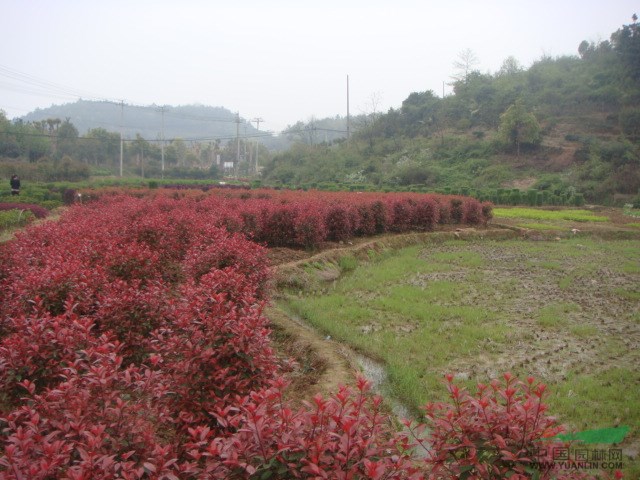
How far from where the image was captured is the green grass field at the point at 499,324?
4.37 m

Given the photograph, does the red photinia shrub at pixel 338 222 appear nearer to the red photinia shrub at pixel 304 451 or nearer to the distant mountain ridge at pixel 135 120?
the red photinia shrub at pixel 304 451

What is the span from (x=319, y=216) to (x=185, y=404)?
26.6ft

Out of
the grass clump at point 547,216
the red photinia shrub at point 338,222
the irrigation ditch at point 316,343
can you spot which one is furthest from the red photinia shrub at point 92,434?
the grass clump at point 547,216

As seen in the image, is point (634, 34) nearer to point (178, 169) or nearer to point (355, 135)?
point (355, 135)

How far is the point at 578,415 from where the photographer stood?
12.6 ft

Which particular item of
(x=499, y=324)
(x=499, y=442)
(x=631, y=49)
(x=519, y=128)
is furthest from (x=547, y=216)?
(x=631, y=49)

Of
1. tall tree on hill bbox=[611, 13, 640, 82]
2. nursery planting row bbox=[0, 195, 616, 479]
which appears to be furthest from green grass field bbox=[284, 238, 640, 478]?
tall tree on hill bbox=[611, 13, 640, 82]

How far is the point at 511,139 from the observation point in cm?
3894

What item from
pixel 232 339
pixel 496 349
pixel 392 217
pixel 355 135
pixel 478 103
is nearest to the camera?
pixel 232 339

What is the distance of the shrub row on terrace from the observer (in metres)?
9.95

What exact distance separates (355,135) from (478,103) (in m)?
13.7

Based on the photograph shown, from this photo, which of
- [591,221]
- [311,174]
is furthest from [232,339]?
[311,174]

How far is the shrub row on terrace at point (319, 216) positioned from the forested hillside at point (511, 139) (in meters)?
16.2

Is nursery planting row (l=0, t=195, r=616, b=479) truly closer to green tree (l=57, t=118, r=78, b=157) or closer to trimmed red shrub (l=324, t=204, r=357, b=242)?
trimmed red shrub (l=324, t=204, r=357, b=242)
